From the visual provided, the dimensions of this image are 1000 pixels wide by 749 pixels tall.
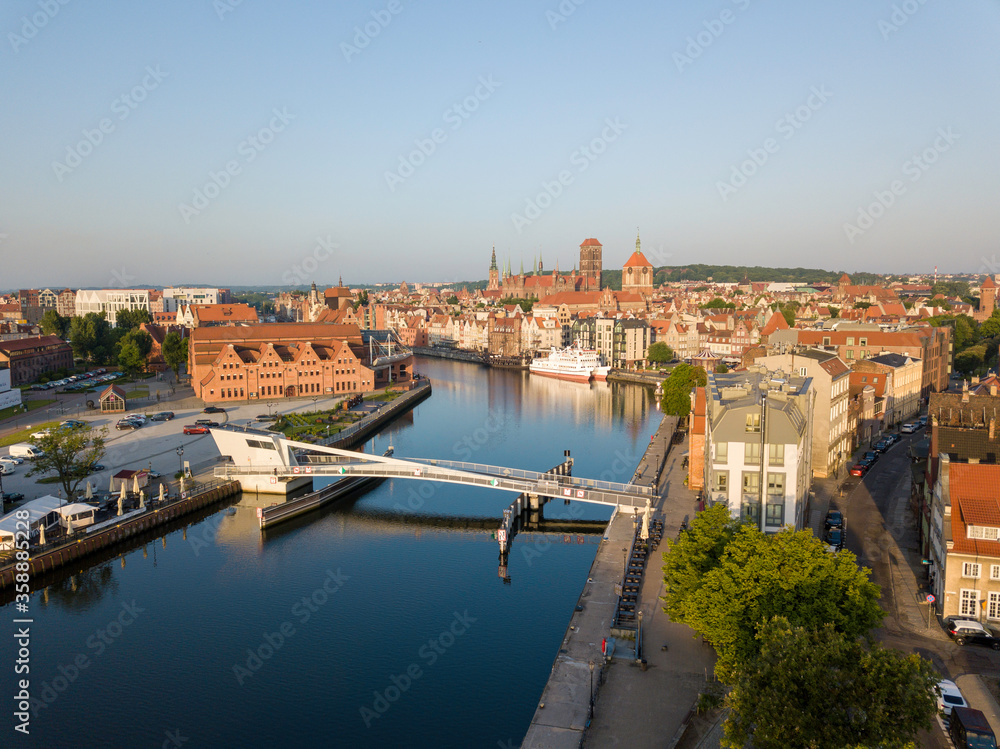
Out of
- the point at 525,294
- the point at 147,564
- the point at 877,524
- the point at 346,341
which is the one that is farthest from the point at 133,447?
the point at 525,294

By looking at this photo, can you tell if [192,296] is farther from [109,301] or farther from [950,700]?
[950,700]

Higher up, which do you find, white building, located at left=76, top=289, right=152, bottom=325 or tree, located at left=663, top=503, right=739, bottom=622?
white building, located at left=76, top=289, right=152, bottom=325

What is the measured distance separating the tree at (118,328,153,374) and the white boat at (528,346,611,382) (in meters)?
31.4

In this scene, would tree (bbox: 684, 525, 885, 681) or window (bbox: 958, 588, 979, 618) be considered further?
window (bbox: 958, 588, 979, 618)

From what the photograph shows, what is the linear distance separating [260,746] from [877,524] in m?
16.1

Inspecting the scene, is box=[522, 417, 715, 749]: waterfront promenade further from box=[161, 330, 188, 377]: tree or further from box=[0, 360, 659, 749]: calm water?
box=[161, 330, 188, 377]: tree

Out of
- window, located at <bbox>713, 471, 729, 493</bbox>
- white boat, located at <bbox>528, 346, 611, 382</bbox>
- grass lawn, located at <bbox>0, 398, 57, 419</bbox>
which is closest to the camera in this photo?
window, located at <bbox>713, 471, 729, 493</bbox>

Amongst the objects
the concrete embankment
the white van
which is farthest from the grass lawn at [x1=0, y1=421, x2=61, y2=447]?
the concrete embankment

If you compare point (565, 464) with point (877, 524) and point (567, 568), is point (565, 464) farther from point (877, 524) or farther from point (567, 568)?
point (877, 524)

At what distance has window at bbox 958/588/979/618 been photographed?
46.9ft

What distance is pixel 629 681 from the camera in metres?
13.0

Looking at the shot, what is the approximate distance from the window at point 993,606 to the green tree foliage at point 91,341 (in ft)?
209

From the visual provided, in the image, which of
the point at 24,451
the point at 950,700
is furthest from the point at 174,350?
the point at 950,700

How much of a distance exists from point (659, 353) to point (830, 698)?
55811 mm
